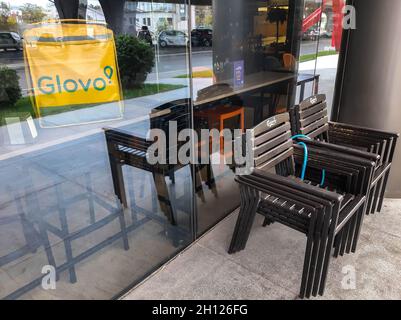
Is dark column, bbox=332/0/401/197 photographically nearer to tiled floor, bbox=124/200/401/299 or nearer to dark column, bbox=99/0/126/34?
tiled floor, bbox=124/200/401/299

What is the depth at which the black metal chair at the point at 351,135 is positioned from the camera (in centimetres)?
270

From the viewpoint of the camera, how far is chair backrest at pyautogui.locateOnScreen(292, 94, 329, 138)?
2762 millimetres

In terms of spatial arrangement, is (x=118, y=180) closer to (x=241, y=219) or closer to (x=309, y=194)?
(x=241, y=219)

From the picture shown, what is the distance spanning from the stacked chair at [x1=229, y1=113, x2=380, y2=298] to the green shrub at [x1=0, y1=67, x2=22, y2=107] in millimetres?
1326

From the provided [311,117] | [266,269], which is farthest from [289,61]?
[266,269]

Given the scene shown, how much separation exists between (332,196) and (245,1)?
2444 mm

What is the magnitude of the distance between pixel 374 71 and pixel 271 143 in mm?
1384

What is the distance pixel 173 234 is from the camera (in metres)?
2.50

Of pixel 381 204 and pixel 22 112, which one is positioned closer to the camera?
pixel 22 112

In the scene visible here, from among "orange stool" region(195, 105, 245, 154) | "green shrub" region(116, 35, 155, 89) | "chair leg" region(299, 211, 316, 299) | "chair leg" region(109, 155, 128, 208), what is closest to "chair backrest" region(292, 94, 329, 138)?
"orange stool" region(195, 105, 245, 154)

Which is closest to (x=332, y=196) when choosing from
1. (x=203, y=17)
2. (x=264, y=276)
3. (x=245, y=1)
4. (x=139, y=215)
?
(x=264, y=276)

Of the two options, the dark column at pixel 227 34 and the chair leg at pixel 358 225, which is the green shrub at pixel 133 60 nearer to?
the dark column at pixel 227 34

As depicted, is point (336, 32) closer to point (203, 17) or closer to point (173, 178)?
point (203, 17)

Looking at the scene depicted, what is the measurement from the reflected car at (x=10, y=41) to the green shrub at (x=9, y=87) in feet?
0.34
